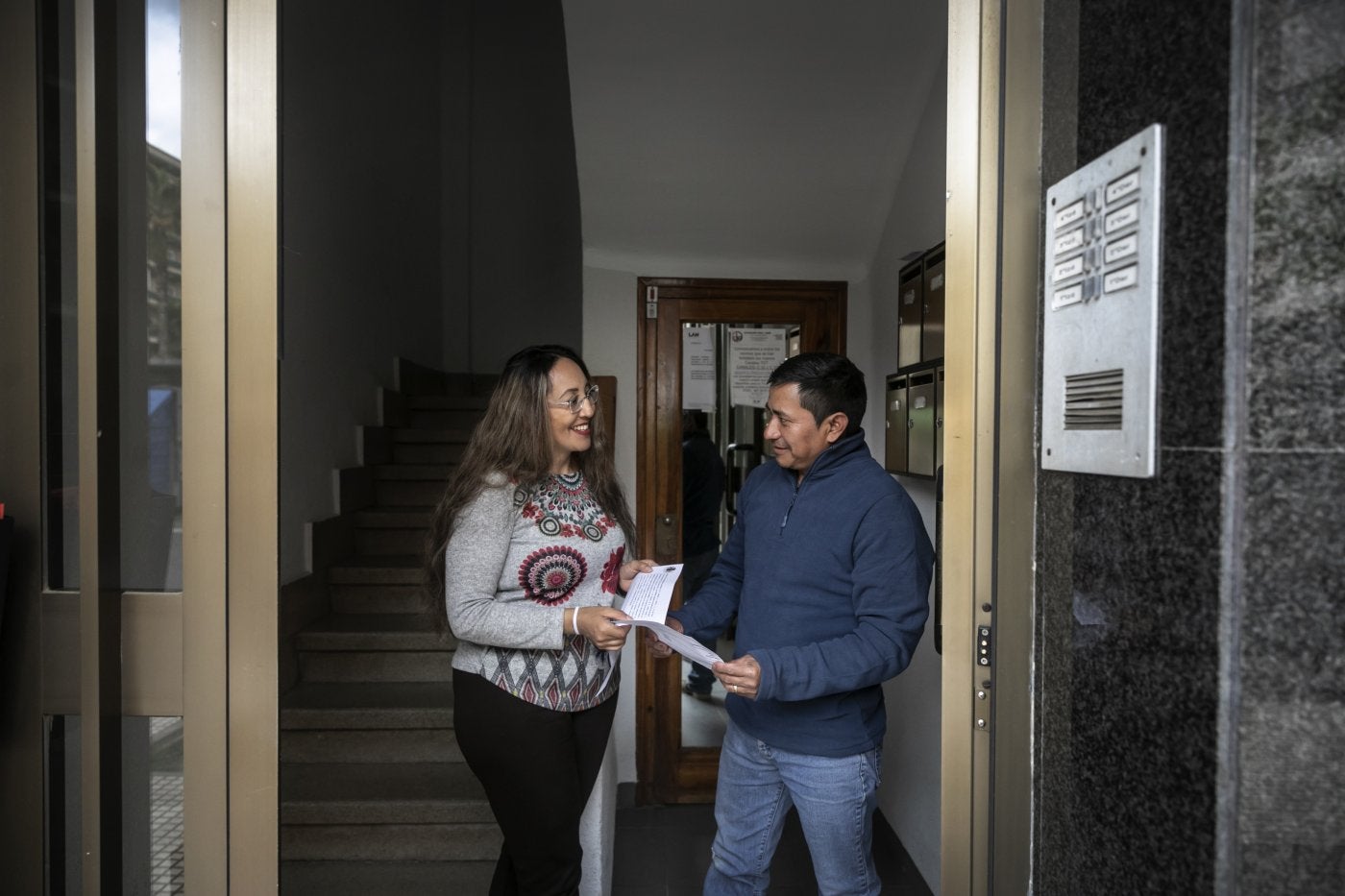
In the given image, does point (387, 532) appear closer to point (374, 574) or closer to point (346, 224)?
point (374, 574)

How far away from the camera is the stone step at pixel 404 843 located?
9.27ft

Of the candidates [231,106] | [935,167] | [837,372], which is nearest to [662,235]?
[935,167]

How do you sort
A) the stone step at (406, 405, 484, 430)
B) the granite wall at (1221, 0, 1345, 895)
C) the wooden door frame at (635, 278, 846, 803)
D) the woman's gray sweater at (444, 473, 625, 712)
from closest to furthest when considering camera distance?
the granite wall at (1221, 0, 1345, 895) < the woman's gray sweater at (444, 473, 625, 712) < the wooden door frame at (635, 278, 846, 803) < the stone step at (406, 405, 484, 430)

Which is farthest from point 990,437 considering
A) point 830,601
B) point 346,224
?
point 346,224

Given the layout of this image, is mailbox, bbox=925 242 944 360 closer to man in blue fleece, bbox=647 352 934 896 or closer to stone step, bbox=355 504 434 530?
man in blue fleece, bbox=647 352 934 896

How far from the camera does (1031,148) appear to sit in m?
1.21

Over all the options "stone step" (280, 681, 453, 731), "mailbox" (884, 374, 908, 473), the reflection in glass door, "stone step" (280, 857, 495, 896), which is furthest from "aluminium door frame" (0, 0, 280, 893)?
"mailbox" (884, 374, 908, 473)

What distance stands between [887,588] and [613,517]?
0.62 meters

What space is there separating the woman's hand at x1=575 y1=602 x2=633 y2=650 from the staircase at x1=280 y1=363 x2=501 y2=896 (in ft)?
4.49

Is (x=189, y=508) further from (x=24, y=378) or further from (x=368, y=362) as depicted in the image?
(x=368, y=362)

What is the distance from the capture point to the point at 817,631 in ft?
6.03

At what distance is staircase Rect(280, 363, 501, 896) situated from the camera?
9.21ft

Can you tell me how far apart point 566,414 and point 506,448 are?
144 millimetres

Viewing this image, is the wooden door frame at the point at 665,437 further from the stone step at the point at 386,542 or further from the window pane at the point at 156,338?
the window pane at the point at 156,338
